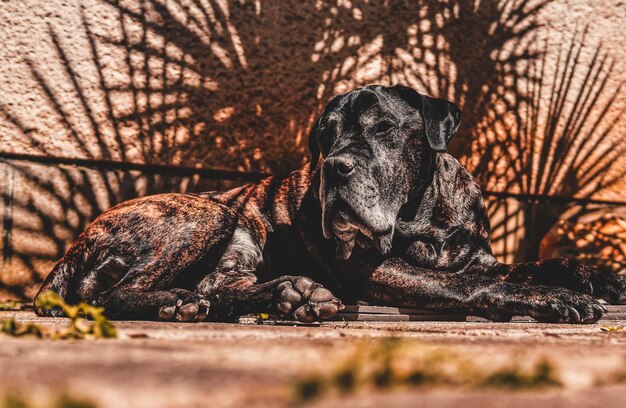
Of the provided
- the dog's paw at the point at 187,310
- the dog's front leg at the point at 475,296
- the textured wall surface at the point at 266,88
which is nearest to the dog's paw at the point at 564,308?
the dog's front leg at the point at 475,296

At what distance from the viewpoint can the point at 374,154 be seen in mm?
3533

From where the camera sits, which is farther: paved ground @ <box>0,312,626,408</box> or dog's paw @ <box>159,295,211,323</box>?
dog's paw @ <box>159,295,211,323</box>

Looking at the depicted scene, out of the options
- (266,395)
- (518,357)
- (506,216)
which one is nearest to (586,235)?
(506,216)

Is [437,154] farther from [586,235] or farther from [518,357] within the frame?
[518,357]

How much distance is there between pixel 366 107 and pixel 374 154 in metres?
0.35

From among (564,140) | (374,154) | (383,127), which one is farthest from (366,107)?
(564,140)

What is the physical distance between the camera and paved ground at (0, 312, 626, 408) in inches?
34.9

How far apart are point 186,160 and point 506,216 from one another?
260 cm

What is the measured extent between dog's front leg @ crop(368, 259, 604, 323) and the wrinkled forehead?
0.88 m

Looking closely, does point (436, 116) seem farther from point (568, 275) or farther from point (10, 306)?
point (10, 306)

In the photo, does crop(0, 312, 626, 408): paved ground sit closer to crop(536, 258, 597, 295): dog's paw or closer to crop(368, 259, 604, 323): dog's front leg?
crop(368, 259, 604, 323): dog's front leg

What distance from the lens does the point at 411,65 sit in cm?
484

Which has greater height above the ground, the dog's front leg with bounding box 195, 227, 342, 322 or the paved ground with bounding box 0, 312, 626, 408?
the paved ground with bounding box 0, 312, 626, 408

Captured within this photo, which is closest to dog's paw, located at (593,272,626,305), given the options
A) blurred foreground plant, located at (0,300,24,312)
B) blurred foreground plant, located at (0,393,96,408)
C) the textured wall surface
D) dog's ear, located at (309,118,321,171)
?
the textured wall surface
